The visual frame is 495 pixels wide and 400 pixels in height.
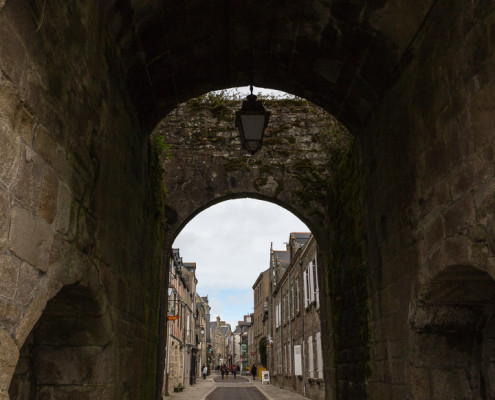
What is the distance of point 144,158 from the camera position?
5012mm

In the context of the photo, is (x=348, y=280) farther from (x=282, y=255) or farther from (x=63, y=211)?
(x=282, y=255)

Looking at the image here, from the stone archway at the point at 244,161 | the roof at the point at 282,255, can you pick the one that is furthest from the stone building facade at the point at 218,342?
the stone archway at the point at 244,161

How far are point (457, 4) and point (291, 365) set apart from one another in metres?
18.6

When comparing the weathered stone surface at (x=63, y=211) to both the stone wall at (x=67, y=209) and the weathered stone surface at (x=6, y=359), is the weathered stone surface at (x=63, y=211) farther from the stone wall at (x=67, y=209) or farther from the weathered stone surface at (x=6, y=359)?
the weathered stone surface at (x=6, y=359)

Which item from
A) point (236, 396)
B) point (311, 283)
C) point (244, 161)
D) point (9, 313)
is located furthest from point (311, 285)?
point (9, 313)

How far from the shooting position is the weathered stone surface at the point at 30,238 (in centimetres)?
192

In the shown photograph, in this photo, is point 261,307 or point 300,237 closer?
point 300,237

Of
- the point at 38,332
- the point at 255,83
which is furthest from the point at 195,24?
the point at 38,332

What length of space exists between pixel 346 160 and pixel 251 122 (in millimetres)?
1591

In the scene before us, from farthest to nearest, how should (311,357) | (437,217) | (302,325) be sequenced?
(302,325)
(311,357)
(437,217)

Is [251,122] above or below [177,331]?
above

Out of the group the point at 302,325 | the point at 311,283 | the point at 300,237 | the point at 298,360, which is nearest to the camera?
the point at 311,283

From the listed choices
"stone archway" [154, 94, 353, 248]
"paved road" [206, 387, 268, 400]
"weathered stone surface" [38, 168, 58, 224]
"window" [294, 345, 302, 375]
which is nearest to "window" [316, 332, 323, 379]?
"window" [294, 345, 302, 375]

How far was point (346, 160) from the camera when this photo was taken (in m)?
5.82
